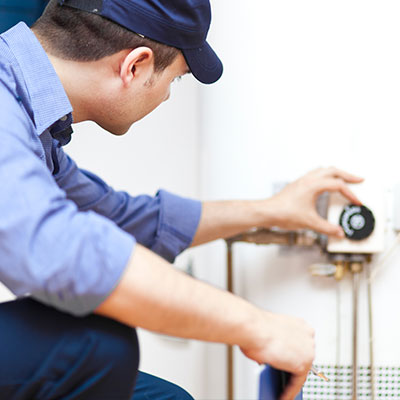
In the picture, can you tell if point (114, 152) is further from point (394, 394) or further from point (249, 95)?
point (394, 394)

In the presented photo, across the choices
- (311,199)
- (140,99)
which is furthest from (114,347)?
Answer: (311,199)

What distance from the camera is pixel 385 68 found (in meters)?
1.17

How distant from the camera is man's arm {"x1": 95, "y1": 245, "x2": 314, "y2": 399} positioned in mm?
688

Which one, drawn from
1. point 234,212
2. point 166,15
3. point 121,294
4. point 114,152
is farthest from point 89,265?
point 114,152

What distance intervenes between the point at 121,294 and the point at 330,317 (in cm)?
68

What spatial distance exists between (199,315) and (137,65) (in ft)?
1.50

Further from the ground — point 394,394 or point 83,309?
point 83,309

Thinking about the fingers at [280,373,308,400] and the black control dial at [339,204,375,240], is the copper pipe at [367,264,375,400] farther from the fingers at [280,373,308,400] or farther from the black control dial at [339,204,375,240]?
the fingers at [280,373,308,400]

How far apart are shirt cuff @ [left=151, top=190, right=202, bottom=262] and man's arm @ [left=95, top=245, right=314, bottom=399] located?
1.46 feet

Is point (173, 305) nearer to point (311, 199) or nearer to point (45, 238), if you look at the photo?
point (45, 238)

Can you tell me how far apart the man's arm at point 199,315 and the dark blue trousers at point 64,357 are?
6 centimetres

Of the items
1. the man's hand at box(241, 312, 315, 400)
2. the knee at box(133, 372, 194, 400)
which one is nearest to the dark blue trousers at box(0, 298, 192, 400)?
the man's hand at box(241, 312, 315, 400)

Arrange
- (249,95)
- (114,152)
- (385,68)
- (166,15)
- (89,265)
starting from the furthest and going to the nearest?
(114,152)
(249,95)
(385,68)
(166,15)
(89,265)

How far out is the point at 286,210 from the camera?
119cm
